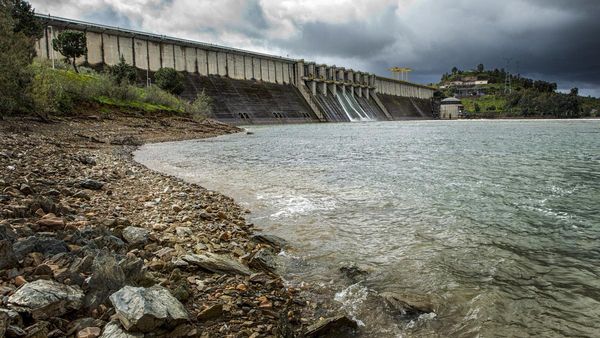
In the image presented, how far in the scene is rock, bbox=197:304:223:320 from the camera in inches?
165

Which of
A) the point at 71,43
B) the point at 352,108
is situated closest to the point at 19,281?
the point at 71,43

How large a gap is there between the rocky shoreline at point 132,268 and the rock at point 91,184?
0.17ft

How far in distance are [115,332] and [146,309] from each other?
11.7 inches

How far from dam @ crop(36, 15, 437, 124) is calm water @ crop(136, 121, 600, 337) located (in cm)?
5397

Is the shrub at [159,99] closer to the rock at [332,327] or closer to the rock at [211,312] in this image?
the rock at [211,312]

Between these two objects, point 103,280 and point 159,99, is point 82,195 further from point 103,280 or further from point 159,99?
point 159,99

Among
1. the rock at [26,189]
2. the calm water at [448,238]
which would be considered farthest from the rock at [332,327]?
the rock at [26,189]

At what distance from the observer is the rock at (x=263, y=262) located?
20.0 ft

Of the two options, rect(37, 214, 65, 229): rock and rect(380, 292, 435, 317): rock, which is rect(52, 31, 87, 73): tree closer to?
rect(37, 214, 65, 229): rock

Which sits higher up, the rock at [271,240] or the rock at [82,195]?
the rock at [82,195]

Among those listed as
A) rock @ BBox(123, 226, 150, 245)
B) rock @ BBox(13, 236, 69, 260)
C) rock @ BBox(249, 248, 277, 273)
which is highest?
rock @ BBox(13, 236, 69, 260)

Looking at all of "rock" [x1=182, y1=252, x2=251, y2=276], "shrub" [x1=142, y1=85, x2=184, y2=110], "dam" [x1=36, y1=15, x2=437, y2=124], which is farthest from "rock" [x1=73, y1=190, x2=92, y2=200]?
"dam" [x1=36, y1=15, x2=437, y2=124]

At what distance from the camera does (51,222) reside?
5590 millimetres

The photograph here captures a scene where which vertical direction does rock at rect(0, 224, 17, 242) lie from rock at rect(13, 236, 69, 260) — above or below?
above
